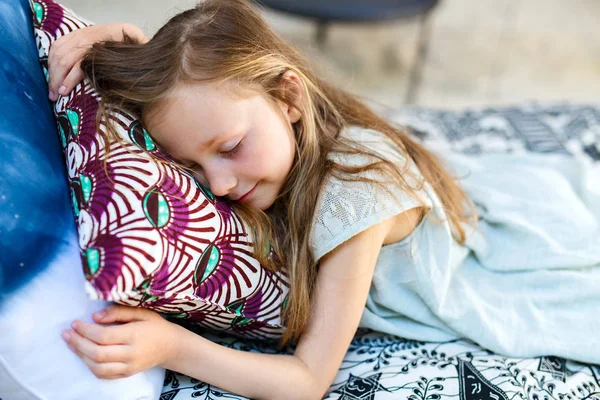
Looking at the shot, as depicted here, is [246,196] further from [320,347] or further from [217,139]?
[320,347]

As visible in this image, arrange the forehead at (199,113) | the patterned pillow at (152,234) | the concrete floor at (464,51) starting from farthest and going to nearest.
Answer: the concrete floor at (464,51)
the forehead at (199,113)
the patterned pillow at (152,234)

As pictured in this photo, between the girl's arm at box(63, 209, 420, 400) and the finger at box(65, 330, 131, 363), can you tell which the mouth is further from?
the finger at box(65, 330, 131, 363)

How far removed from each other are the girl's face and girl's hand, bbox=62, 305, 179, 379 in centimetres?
22

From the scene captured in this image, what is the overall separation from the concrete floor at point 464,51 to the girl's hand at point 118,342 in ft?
7.34

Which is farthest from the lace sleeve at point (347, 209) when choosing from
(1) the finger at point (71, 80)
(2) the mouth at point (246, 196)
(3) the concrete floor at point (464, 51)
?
(3) the concrete floor at point (464, 51)

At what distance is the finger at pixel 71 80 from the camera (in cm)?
101

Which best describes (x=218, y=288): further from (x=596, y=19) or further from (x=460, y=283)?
(x=596, y=19)

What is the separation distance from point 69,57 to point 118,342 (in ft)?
1.49

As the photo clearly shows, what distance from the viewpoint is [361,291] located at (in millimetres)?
1028

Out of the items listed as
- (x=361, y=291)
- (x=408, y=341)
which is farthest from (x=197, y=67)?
(x=408, y=341)

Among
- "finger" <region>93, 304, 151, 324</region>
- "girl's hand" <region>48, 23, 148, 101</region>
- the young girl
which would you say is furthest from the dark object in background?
"finger" <region>93, 304, 151, 324</region>

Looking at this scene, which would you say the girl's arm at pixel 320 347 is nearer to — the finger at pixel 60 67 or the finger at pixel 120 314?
the finger at pixel 120 314

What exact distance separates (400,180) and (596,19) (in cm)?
346

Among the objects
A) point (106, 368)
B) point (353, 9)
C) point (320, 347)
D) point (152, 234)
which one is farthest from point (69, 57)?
point (353, 9)
